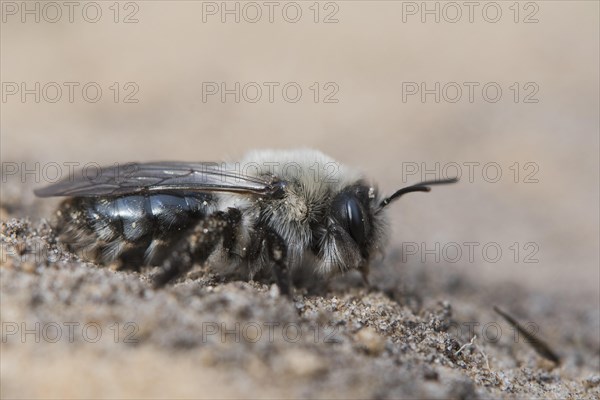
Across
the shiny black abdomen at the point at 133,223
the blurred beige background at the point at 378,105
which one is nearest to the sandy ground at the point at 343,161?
the blurred beige background at the point at 378,105

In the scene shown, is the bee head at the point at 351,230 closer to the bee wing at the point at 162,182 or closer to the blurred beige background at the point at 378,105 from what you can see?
the bee wing at the point at 162,182

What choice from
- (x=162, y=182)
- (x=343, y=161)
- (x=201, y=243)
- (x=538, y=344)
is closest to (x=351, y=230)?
(x=201, y=243)

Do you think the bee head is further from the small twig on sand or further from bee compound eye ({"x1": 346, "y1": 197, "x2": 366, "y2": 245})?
the small twig on sand

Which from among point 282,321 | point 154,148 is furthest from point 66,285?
point 154,148

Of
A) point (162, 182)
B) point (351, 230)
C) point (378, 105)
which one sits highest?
point (378, 105)

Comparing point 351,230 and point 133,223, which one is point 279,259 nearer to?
point 351,230
